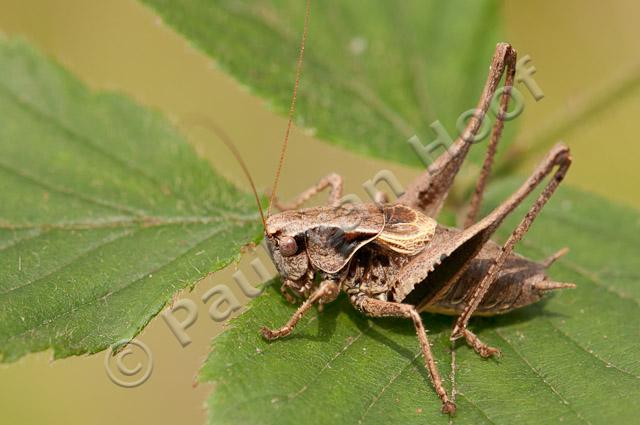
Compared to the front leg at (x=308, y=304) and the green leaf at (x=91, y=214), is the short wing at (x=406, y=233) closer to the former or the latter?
the front leg at (x=308, y=304)

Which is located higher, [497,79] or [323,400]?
[497,79]

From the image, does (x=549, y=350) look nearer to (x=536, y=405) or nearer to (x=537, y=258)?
(x=536, y=405)

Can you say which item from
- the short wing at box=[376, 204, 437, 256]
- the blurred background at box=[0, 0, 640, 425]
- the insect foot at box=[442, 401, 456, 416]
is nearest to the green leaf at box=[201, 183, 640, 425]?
the insect foot at box=[442, 401, 456, 416]

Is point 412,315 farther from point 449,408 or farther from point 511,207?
point 511,207

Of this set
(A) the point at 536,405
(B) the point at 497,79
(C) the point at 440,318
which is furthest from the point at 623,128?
(A) the point at 536,405

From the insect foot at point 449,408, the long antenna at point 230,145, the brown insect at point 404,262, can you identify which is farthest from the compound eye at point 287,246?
the insect foot at point 449,408

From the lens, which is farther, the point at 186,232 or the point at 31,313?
the point at 186,232
